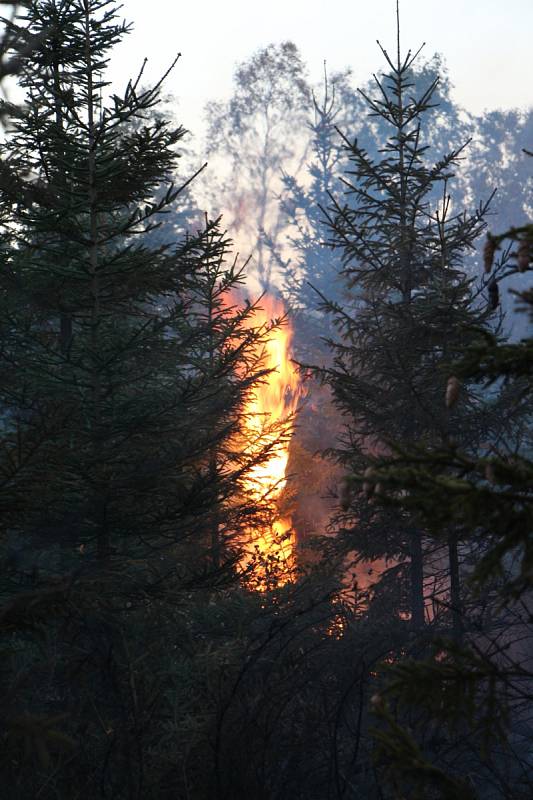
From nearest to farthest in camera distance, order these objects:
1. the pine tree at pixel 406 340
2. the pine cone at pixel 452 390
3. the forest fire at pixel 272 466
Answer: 1. the pine cone at pixel 452 390
2. the pine tree at pixel 406 340
3. the forest fire at pixel 272 466

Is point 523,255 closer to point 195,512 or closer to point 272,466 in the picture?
point 195,512

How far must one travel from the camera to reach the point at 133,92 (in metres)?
7.95

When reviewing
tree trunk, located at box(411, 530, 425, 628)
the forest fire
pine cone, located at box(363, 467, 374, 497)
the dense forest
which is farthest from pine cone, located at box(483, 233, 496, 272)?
tree trunk, located at box(411, 530, 425, 628)

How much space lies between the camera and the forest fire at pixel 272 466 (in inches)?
512

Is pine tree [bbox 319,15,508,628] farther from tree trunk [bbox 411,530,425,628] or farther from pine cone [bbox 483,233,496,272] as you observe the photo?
pine cone [bbox 483,233,496,272]

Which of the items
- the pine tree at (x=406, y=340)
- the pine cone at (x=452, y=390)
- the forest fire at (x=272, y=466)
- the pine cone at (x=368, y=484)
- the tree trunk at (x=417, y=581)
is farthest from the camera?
the forest fire at (x=272, y=466)

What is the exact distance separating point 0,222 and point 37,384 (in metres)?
2.84

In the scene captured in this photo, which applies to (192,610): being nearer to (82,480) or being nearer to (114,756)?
(82,480)

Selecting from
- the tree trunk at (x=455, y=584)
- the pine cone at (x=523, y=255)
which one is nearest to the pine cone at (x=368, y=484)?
the pine cone at (x=523, y=255)

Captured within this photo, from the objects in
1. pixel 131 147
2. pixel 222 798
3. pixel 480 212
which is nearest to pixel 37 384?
pixel 131 147

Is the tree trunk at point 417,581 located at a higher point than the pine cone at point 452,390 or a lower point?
higher

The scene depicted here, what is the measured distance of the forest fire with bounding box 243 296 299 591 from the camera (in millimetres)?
13016

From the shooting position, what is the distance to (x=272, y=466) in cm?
1914

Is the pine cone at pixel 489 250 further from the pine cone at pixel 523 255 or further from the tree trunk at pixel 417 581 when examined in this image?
the tree trunk at pixel 417 581
